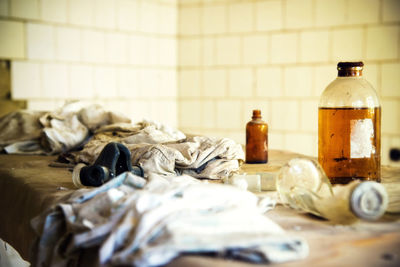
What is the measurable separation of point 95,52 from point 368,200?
2.88 metres

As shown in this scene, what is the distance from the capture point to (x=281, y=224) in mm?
1057

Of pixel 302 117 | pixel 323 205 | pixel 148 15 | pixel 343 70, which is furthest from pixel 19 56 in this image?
→ pixel 323 205

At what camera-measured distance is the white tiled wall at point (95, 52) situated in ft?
10.3

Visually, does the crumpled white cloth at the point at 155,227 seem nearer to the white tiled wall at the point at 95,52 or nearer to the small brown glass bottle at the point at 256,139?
the small brown glass bottle at the point at 256,139

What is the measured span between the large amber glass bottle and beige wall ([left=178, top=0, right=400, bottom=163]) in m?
2.01

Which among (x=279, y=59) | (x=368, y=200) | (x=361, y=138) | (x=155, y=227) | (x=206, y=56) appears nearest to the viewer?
(x=155, y=227)

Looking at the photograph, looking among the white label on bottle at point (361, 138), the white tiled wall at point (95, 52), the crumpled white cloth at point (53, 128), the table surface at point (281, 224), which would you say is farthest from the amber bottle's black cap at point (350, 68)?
the white tiled wall at point (95, 52)

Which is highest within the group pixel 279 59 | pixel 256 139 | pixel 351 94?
pixel 279 59

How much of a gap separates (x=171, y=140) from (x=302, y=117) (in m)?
1.99

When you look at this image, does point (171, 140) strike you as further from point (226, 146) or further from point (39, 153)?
point (39, 153)

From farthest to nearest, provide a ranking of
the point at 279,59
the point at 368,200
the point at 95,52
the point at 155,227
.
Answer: the point at 279,59 → the point at 95,52 → the point at 368,200 → the point at 155,227

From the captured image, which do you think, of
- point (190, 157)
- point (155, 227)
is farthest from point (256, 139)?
point (155, 227)

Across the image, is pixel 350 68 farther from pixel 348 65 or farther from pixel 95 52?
pixel 95 52

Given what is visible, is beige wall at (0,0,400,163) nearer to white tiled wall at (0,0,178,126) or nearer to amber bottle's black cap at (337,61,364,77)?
white tiled wall at (0,0,178,126)
